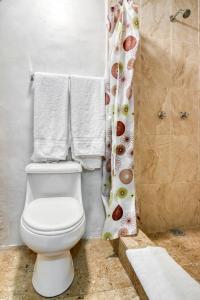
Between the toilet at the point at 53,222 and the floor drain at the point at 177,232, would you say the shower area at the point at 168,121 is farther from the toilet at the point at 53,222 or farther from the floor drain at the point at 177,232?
the toilet at the point at 53,222

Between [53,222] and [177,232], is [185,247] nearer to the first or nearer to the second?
[177,232]

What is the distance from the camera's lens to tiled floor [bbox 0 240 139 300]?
3.68ft

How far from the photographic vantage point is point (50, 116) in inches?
59.1

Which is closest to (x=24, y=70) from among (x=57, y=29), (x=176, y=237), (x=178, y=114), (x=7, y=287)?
(x=57, y=29)

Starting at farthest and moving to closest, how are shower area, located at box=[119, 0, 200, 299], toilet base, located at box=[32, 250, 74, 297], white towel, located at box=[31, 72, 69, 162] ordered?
shower area, located at box=[119, 0, 200, 299] → white towel, located at box=[31, 72, 69, 162] → toilet base, located at box=[32, 250, 74, 297]

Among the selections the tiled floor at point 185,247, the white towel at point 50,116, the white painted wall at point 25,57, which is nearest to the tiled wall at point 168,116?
the tiled floor at point 185,247

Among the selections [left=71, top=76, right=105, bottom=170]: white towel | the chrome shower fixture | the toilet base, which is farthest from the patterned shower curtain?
the chrome shower fixture

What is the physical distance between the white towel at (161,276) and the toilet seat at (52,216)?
43 centimetres

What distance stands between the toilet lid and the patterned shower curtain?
0.33 m

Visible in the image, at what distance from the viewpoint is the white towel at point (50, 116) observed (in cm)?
148

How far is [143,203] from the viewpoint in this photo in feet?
A: 5.71

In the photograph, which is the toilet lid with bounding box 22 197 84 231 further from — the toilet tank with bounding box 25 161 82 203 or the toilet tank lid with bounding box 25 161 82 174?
the toilet tank lid with bounding box 25 161 82 174

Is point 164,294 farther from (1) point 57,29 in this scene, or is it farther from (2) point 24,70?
(1) point 57,29

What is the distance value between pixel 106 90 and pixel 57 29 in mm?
597
